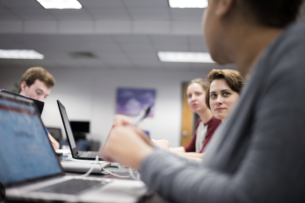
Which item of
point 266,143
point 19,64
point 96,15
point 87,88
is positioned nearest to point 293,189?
point 266,143

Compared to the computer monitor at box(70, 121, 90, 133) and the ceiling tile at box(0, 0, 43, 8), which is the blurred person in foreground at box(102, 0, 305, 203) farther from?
the computer monitor at box(70, 121, 90, 133)

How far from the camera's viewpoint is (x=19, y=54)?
19.8 feet

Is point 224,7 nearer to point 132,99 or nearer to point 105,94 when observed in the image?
point 132,99

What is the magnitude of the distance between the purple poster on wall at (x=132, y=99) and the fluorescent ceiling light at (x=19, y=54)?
2.37 meters

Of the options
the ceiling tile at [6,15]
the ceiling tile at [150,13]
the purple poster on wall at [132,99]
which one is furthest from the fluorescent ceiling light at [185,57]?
the ceiling tile at [6,15]

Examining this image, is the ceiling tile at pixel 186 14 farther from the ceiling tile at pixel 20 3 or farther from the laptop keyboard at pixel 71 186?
the laptop keyboard at pixel 71 186

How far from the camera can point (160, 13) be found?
3.96 meters

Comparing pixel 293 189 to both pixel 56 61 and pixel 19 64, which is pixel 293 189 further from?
pixel 19 64

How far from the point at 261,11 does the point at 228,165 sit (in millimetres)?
352

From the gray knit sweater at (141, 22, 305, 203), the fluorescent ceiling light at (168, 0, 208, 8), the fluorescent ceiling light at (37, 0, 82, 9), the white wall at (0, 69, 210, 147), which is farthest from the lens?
the white wall at (0, 69, 210, 147)

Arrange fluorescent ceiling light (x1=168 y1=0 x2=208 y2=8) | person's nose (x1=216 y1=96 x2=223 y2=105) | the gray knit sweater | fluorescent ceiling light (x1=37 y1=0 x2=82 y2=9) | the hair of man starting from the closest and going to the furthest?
the gray knit sweater → person's nose (x1=216 y1=96 x2=223 y2=105) → the hair of man → fluorescent ceiling light (x1=168 y1=0 x2=208 y2=8) → fluorescent ceiling light (x1=37 y1=0 x2=82 y2=9)

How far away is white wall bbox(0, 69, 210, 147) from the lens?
21.9 ft

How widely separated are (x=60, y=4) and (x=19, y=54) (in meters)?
2.90

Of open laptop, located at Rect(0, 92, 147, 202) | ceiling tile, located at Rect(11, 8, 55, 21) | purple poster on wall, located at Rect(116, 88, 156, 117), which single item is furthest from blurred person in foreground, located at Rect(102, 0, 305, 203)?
purple poster on wall, located at Rect(116, 88, 156, 117)
